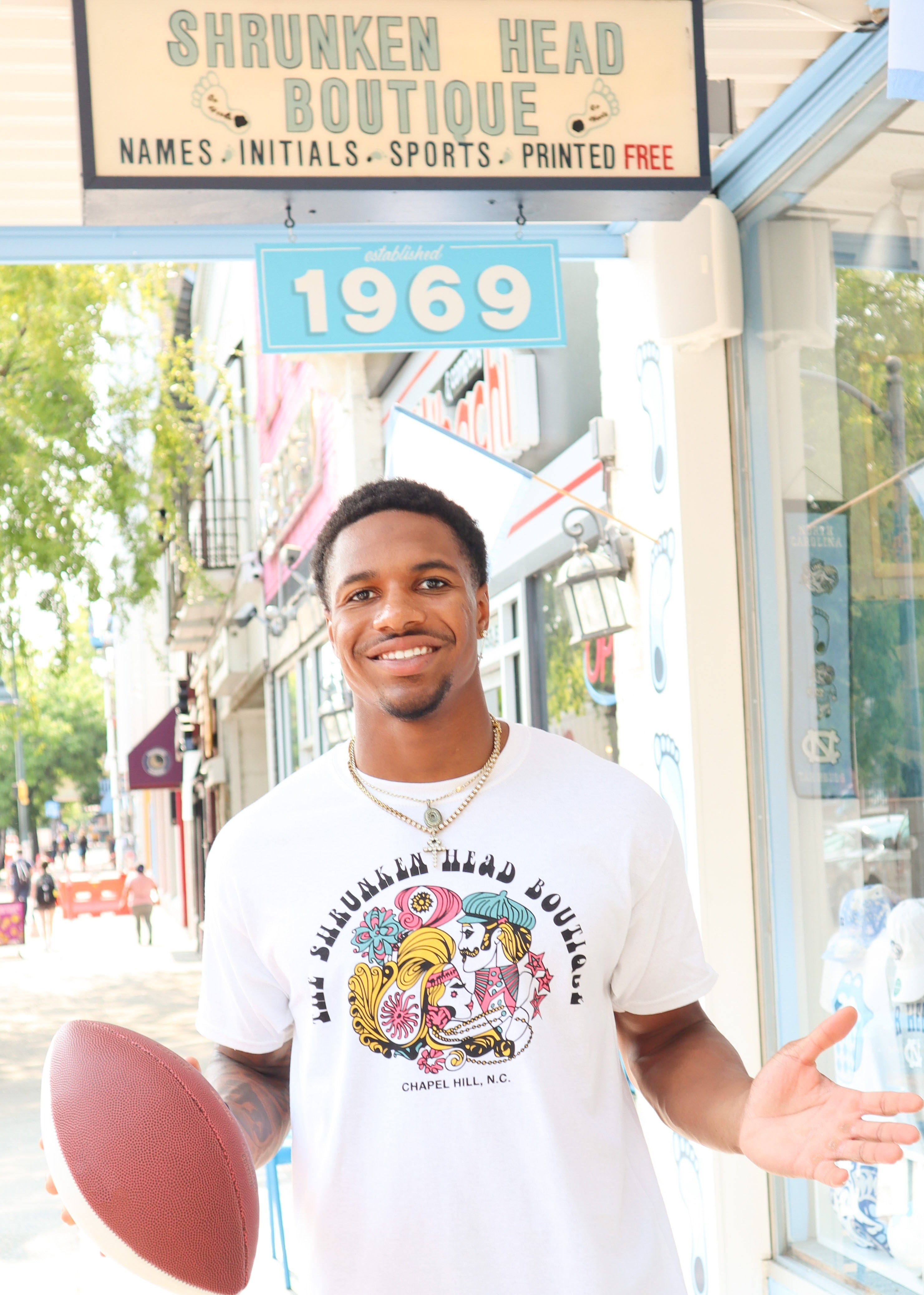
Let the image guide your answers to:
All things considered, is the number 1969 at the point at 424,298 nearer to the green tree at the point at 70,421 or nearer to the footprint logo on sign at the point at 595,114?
the footprint logo on sign at the point at 595,114

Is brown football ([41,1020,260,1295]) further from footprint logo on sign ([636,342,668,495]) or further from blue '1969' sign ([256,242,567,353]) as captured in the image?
footprint logo on sign ([636,342,668,495])

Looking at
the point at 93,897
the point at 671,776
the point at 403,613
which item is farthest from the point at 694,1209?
the point at 93,897

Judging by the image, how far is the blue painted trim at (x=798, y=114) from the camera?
4008 mm

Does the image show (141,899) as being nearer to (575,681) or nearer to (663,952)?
(575,681)

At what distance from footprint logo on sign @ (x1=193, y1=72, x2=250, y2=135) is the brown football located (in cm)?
209

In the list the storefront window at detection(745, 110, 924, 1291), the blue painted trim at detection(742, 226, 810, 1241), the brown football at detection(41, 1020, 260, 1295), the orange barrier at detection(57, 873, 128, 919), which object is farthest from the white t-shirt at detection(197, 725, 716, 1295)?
Answer: the orange barrier at detection(57, 873, 128, 919)

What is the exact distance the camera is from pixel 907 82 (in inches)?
103

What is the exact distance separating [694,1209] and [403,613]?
11.7 feet

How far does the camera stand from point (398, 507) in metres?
2.24

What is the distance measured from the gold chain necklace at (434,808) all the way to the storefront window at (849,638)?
7.28 feet

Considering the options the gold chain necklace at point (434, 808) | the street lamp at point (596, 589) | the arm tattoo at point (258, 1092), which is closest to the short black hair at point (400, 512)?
the gold chain necklace at point (434, 808)

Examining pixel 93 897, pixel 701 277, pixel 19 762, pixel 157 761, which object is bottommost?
pixel 93 897

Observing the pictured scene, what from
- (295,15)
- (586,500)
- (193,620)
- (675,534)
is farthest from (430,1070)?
(193,620)

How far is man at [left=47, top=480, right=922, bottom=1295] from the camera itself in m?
1.95
